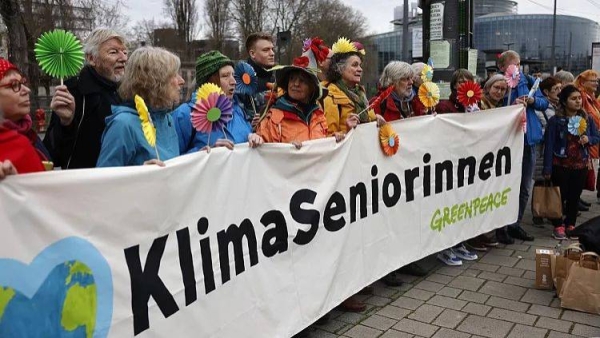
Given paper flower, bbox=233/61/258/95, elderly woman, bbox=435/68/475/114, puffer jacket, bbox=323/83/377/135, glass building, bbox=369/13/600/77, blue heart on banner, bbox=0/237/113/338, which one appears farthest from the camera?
glass building, bbox=369/13/600/77

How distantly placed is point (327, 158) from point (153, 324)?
1.64 meters

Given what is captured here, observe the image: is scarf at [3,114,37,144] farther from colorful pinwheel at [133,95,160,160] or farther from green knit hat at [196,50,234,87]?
green knit hat at [196,50,234,87]

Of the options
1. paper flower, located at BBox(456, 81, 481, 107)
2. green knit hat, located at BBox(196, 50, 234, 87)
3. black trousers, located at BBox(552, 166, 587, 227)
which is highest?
green knit hat, located at BBox(196, 50, 234, 87)

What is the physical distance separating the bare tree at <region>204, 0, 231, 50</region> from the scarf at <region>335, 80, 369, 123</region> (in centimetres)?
4168

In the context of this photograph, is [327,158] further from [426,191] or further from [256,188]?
[426,191]

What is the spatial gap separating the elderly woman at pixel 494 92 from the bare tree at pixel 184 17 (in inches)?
1506

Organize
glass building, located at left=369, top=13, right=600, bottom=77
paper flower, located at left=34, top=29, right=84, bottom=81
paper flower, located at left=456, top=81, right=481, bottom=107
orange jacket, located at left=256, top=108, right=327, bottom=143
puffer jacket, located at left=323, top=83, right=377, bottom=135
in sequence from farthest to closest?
glass building, located at left=369, top=13, right=600, bottom=77
paper flower, located at left=456, top=81, right=481, bottom=107
puffer jacket, located at left=323, top=83, right=377, bottom=135
orange jacket, located at left=256, top=108, right=327, bottom=143
paper flower, located at left=34, top=29, right=84, bottom=81

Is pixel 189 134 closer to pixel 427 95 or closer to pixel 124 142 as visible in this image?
pixel 124 142

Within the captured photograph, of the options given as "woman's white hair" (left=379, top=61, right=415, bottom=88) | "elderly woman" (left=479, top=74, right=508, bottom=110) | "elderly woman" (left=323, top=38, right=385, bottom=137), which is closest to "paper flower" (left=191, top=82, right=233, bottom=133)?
"elderly woman" (left=323, top=38, right=385, bottom=137)

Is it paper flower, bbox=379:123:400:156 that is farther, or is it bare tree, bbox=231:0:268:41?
bare tree, bbox=231:0:268:41

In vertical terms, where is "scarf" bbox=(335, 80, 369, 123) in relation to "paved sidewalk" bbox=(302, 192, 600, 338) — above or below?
above

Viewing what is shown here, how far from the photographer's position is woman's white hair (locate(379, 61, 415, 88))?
451cm

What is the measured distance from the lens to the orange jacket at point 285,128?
3520 millimetres

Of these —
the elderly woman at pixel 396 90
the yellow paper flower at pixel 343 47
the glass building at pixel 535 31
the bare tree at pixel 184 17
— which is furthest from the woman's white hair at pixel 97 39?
the glass building at pixel 535 31
